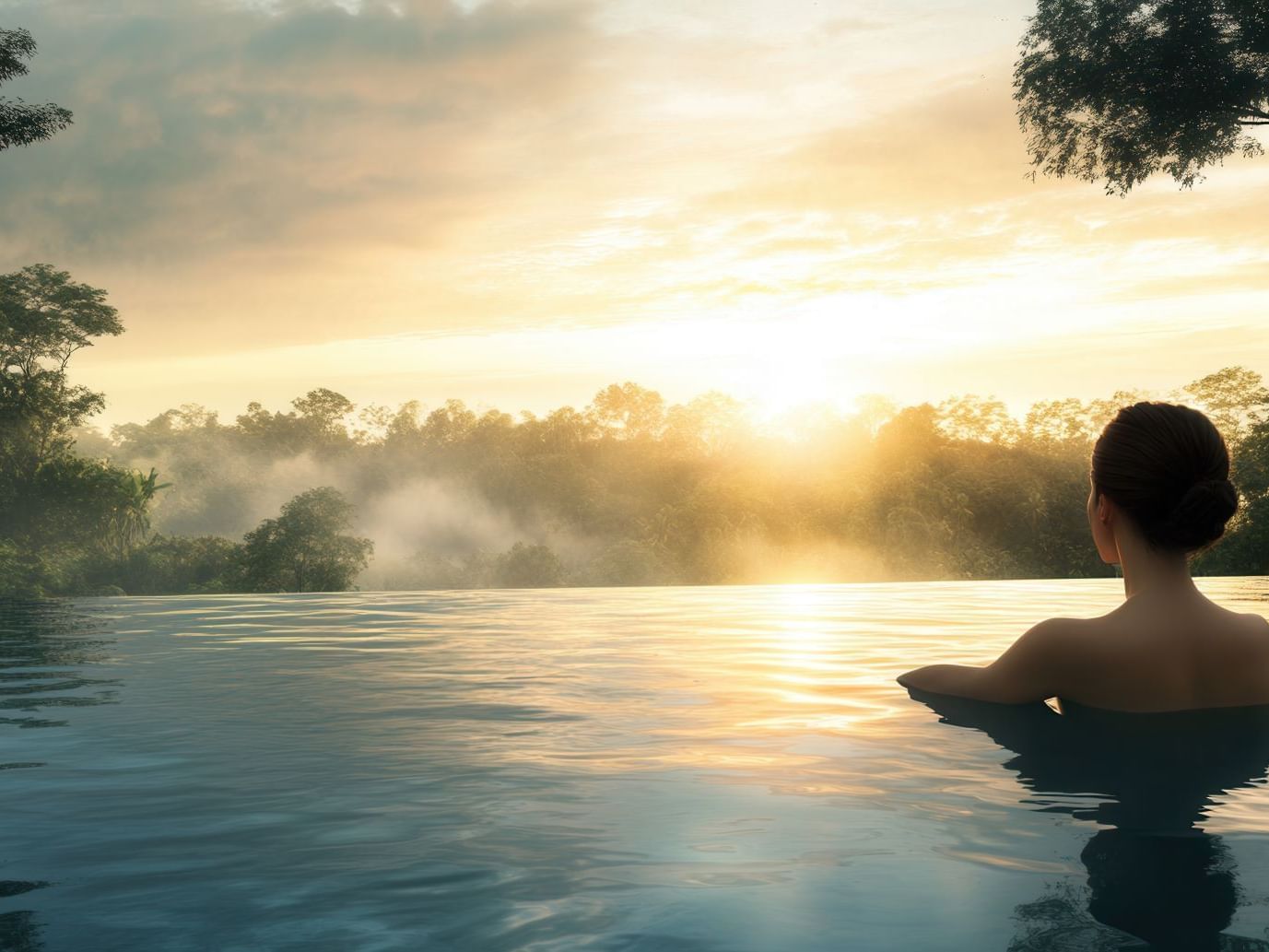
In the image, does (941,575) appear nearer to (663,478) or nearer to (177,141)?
(663,478)

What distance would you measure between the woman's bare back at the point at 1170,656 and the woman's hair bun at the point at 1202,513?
23 centimetres

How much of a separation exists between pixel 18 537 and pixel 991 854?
41259mm

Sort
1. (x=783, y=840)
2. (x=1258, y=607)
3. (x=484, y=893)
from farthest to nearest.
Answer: (x=1258, y=607), (x=783, y=840), (x=484, y=893)

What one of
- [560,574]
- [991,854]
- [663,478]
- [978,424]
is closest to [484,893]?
[991,854]

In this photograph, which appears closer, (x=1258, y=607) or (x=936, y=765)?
(x=936, y=765)

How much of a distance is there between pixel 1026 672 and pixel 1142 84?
49.9ft

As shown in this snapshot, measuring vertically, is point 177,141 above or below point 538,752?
above

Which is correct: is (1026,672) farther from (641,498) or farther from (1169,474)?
(641,498)

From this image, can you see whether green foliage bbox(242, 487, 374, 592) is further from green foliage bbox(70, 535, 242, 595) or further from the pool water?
the pool water

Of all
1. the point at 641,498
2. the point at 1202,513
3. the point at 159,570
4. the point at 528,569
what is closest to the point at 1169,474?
the point at 1202,513

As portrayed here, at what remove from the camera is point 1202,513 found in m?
3.23

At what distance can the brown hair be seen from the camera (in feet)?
10.6

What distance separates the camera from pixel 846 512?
5069cm

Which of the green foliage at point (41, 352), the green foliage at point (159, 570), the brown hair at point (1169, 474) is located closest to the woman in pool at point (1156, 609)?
the brown hair at point (1169, 474)
